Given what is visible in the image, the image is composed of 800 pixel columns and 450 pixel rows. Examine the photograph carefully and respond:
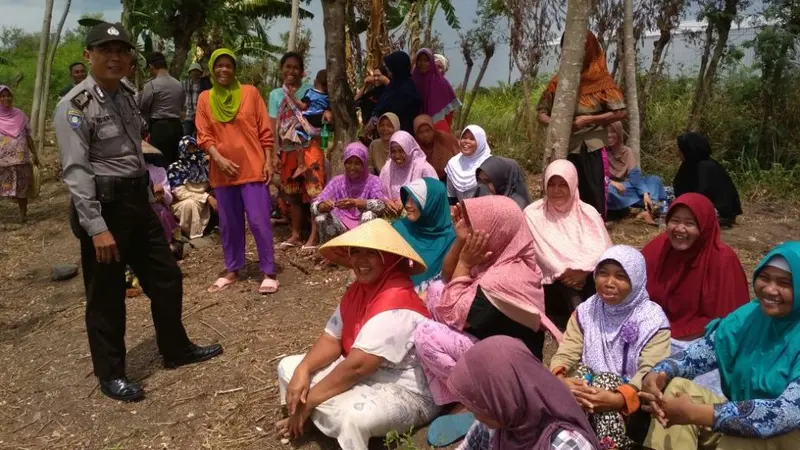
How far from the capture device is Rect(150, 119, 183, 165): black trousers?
698 centimetres

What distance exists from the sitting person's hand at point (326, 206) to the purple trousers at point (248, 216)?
0.57 metres

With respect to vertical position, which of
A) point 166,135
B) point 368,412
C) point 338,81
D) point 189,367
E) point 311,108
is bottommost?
point 189,367

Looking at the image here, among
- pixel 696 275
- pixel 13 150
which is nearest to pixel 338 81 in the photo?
pixel 696 275

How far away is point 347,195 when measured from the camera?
5625 millimetres

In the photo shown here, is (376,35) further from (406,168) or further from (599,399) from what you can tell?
(599,399)

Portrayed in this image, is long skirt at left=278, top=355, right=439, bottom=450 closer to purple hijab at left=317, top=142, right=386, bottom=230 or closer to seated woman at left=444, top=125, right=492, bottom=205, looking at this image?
seated woman at left=444, top=125, right=492, bottom=205

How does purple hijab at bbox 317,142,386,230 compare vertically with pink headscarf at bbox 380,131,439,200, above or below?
below

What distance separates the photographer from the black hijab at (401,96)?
19.5 feet

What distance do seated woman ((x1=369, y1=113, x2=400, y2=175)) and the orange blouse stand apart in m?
1.15

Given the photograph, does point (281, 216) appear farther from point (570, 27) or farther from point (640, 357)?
point (640, 357)

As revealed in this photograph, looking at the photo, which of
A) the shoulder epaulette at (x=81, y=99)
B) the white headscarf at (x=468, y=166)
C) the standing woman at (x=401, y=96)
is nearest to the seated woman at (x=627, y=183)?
the white headscarf at (x=468, y=166)

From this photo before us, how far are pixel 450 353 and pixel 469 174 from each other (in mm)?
2519

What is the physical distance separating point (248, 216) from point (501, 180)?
1.89 m

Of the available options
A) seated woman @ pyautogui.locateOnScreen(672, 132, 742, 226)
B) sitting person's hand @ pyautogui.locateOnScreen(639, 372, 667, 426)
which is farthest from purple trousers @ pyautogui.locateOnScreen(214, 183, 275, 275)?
seated woman @ pyautogui.locateOnScreen(672, 132, 742, 226)
